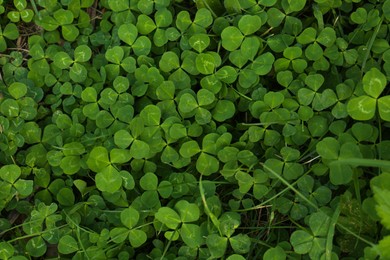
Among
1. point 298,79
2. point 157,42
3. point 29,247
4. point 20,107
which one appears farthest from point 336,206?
point 20,107

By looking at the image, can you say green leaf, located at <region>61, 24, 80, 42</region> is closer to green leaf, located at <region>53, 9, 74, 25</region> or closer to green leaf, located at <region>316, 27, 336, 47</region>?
green leaf, located at <region>53, 9, 74, 25</region>

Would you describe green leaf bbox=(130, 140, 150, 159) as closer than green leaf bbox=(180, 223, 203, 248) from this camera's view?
No

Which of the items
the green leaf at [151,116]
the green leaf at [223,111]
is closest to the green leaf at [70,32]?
the green leaf at [151,116]

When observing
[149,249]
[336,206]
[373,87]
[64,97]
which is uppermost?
[373,87]

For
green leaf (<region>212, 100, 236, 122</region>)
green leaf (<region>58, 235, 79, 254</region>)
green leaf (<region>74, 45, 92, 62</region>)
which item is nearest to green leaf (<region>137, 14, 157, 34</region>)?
green leaf (<region>74, 45, 92, 62</region>)

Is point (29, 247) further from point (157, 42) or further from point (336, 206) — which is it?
point (336, 206)

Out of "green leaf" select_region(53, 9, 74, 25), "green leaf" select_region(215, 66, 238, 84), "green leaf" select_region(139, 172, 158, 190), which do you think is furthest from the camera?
"green leaf" select_region(53, 9, 74, 25)
